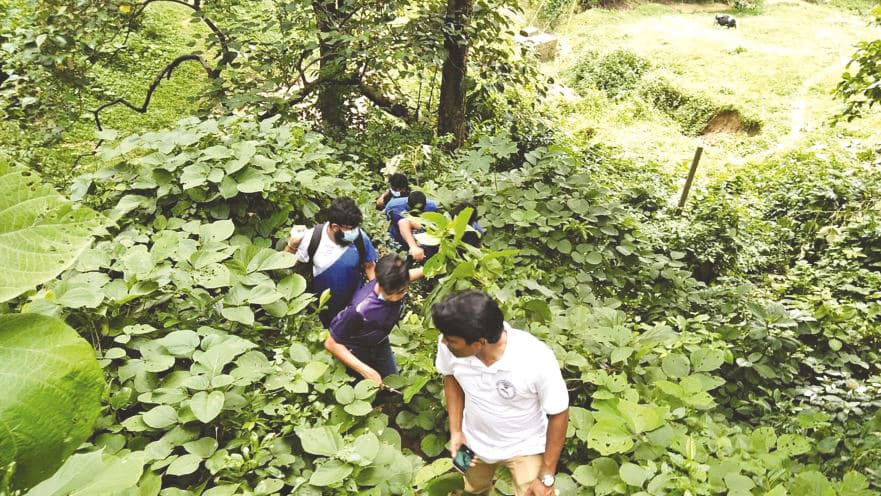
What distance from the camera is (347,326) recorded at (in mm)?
2861

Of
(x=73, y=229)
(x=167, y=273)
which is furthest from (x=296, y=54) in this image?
(x=73, y=229)

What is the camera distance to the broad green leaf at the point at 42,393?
0.44 m

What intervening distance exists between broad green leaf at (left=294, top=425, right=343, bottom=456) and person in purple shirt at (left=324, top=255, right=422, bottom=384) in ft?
1.88

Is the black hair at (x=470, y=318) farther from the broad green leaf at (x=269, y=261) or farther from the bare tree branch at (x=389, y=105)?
the bare tree branch at (x=389, y=105)

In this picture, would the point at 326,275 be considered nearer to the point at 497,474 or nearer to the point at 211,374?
the point at 211,374

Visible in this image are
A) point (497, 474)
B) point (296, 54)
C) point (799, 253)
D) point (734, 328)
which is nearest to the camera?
point (497, 474)

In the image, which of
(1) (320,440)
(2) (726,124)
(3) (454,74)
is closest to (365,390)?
(1) (320,440)

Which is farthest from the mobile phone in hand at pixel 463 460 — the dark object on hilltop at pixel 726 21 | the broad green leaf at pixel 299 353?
the dark object on hilltop at pixel 726 21

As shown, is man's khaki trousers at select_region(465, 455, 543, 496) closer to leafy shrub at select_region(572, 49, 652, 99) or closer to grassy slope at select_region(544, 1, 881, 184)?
grassy slope at select_region(544, 1, 881, 184)

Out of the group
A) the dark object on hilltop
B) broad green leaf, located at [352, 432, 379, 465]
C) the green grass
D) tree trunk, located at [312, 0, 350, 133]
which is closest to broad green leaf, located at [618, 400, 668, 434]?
broad green leaf, located at [352, 432, 379, 465]

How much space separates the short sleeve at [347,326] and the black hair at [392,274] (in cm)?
22

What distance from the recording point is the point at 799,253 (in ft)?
24.2

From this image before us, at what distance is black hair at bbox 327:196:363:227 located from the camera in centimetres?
348

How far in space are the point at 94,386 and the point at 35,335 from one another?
0.07 meters
